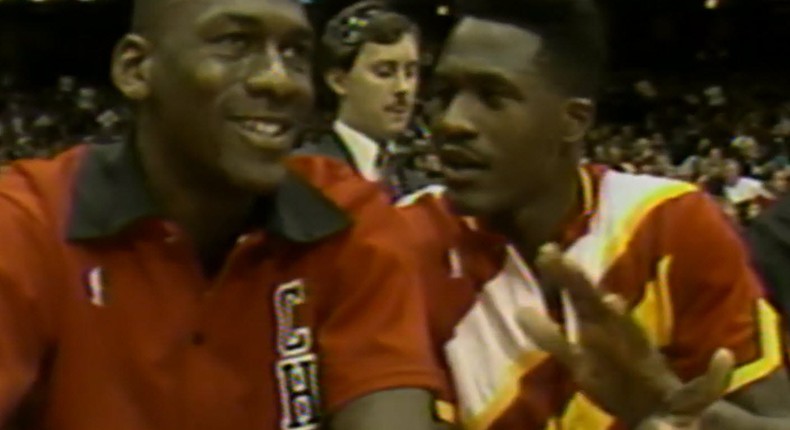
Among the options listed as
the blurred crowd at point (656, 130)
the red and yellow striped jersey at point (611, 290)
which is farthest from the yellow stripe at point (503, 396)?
the blurred crowd at point (656, 130)

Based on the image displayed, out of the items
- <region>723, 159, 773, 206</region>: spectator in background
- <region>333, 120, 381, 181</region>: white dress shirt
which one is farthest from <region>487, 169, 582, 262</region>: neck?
<region>723, 159, 773, 206</region>: spectator in background

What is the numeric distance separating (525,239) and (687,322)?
266 millimetres

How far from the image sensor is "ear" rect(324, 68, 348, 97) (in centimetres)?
405

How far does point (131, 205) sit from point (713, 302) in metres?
0.77

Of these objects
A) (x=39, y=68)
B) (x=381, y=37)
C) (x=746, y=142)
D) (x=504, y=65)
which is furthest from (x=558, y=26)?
(x=39, y=68)

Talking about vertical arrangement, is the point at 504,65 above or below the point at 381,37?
above

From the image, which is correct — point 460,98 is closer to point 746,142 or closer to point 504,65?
point 504,65

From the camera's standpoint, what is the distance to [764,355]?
1758 millimetres

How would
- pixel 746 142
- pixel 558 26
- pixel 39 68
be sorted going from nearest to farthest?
pixel 558 26
pixel 746 142
pixel 39 68

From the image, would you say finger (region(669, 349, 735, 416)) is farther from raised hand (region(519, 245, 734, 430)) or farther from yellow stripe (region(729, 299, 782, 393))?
yellow stripe (region(729, 299, 782, 393))

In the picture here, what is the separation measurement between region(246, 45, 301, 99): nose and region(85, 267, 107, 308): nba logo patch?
286 mm

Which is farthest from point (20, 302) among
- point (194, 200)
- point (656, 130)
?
point (656, 130)

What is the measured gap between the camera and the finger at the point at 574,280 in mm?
1556

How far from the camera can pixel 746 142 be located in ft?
45.2
